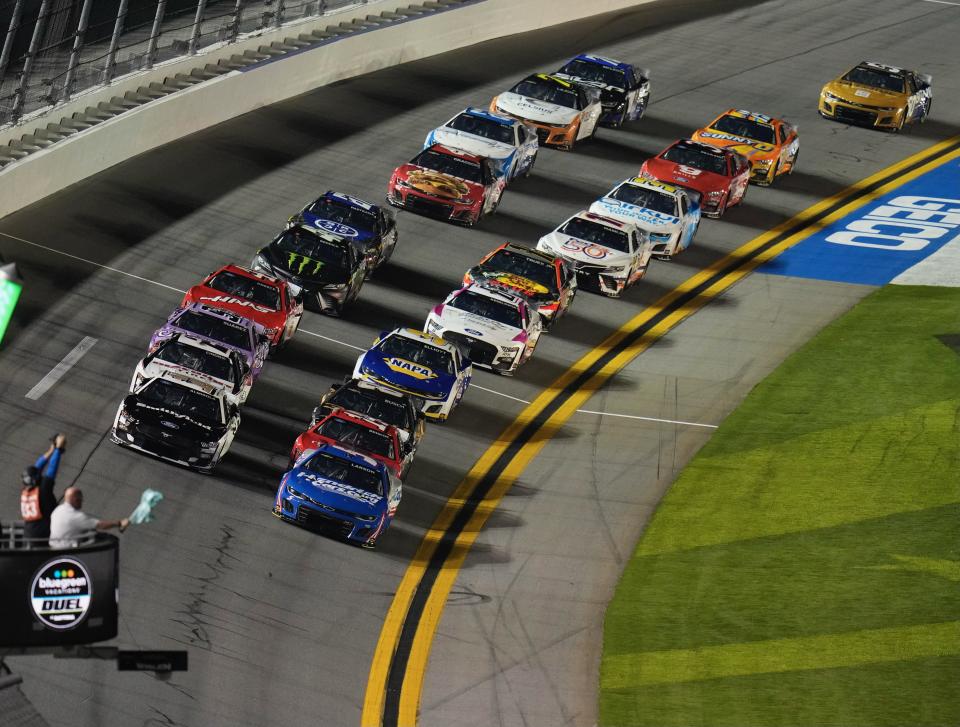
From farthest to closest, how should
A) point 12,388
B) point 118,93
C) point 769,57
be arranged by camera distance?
point 769,57
point 118,93
point 12,388

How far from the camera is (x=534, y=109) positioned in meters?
42.8

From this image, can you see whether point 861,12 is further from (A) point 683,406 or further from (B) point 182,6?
(A) point 683,406

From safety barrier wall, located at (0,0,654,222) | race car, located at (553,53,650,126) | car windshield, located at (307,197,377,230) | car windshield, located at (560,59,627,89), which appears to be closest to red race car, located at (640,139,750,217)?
race car, located at (553,53,650,126)

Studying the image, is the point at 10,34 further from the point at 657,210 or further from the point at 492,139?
the point at 657,210

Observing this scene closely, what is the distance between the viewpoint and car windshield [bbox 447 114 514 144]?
40.3 meters

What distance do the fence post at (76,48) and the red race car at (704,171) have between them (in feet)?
41.5

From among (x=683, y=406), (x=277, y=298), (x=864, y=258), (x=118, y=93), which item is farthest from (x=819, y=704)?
(x=118, y=93)

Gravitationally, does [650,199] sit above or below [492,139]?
above

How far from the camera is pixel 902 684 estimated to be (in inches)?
917

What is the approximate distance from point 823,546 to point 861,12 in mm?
35502

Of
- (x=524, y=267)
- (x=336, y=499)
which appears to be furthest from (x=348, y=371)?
(x=336, y=499)

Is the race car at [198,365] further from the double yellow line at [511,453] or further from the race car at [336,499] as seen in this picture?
the double yellow line at [511,453]

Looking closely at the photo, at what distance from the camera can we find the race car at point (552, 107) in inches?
1678

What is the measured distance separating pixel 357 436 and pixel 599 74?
1993cm
